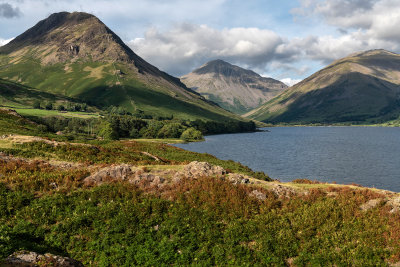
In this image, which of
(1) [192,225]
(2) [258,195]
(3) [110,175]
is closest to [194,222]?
(1) [192,225]

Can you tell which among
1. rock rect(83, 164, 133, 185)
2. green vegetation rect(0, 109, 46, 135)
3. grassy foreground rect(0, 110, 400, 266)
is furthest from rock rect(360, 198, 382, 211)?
green vegetation rect(0, 109, 46, 135)

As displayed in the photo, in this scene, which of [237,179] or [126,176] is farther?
[126,176]

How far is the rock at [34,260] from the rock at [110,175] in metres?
10.2

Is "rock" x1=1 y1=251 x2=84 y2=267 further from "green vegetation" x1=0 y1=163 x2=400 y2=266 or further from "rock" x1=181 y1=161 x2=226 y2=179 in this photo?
"rock" x1=181 y1=161 x2=226 y2=179

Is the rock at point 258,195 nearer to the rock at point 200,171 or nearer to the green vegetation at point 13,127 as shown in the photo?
the rock at point 200,171

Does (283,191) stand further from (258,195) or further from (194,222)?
(194,222)

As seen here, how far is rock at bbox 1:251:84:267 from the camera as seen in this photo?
1122 cm

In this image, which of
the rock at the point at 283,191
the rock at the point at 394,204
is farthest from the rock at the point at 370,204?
the rock at the point at 283,191

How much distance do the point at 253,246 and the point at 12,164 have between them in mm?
23088

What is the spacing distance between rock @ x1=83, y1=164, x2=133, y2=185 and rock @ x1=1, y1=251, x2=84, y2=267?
10164 mm

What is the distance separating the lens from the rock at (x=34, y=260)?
11.2 meters

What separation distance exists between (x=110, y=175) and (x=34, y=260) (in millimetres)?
11839

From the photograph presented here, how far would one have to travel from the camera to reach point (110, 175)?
23438 millimetres

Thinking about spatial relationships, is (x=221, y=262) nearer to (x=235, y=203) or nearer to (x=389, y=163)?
(x=235, y=203)
